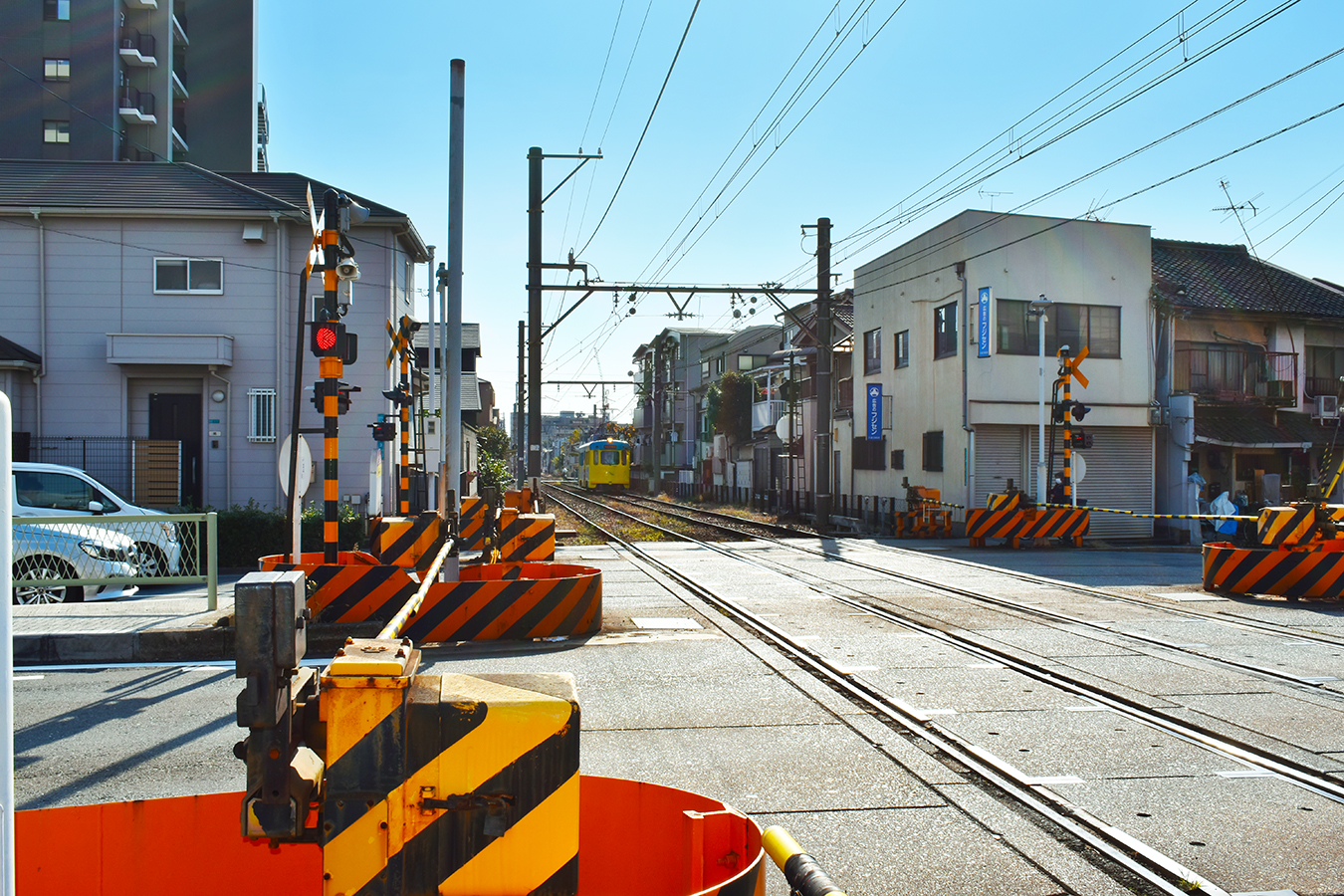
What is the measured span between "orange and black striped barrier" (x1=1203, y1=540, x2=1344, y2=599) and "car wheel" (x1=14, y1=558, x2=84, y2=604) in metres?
14.3

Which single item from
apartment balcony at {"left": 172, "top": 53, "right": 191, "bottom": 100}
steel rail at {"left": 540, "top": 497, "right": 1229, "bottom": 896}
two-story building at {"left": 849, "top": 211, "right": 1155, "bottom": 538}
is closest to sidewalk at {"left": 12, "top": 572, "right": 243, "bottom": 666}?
steel rail at {"left": 540, "top": 497, "right": 1229, "bottom": 896}

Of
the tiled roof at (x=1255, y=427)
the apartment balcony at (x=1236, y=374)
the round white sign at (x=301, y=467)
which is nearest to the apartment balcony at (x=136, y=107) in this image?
the round white sign at (x=301, y=467)

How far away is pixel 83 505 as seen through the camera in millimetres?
13562

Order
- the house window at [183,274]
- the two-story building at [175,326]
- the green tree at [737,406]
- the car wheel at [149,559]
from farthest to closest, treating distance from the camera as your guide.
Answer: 1. the green tree at [737,406]
2. the house window at [183,274]
3. the two-story building at [175,326]
4. the car wheel at [149,559]

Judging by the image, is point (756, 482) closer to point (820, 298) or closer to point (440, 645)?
point (820, 298)

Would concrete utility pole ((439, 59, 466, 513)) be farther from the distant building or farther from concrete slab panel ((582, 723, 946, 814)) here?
the distant building

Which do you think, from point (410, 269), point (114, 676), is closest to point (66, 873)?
point (114, 676)

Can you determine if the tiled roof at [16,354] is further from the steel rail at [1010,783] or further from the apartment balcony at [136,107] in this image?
the apartment balcony at [136,107]

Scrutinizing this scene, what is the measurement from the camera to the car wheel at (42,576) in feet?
36.4

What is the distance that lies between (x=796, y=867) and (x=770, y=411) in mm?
40449

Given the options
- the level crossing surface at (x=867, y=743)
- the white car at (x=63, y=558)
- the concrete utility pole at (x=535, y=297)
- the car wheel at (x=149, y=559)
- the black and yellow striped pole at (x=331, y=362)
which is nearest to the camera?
the level crossing surface at (x=867, y=743)

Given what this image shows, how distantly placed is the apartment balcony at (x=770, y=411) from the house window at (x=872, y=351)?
345 inches

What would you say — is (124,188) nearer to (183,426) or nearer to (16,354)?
(16,354)

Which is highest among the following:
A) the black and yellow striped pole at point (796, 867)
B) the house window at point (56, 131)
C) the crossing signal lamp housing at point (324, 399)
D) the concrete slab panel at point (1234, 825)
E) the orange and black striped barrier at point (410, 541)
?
the house window at point (56, 131)
